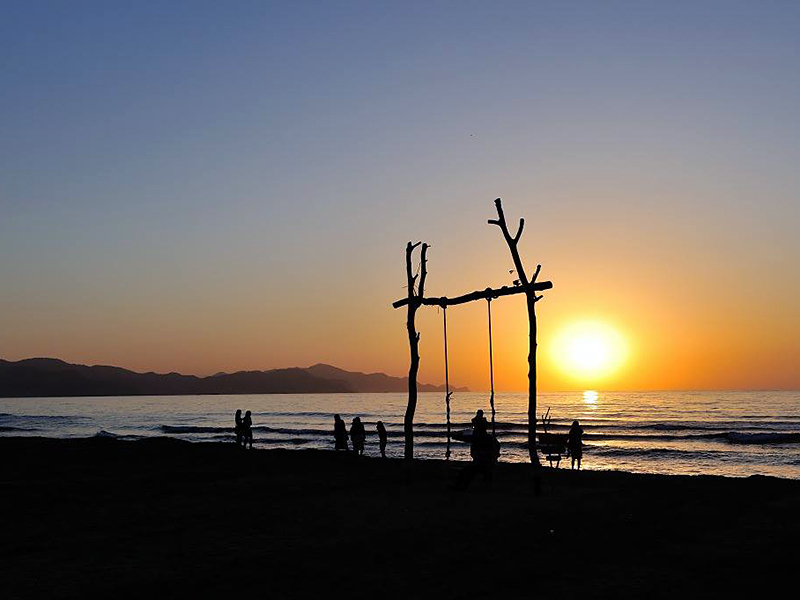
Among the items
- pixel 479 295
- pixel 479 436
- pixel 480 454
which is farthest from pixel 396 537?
pixel 479 295

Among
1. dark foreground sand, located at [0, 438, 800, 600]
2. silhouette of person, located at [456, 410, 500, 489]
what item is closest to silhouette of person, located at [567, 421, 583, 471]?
dark foreground sand, located at [0, 438, 800, 600]

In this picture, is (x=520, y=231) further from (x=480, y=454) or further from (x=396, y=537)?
(x=396, y=537)

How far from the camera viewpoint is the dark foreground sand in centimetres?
939

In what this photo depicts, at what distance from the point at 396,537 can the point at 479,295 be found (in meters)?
9.74

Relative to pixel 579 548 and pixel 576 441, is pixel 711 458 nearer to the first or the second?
pixel 576 441

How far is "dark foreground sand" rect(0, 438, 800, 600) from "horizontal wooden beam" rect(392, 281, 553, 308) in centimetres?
477

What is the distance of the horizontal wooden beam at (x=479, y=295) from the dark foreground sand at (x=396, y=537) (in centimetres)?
477

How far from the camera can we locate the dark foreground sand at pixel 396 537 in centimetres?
939

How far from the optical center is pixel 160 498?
57.6 feet

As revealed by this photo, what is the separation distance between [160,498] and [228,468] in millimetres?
7702

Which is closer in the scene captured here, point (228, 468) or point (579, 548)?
point (579, 548)

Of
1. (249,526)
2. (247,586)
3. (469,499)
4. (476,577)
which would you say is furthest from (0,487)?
(476,577)

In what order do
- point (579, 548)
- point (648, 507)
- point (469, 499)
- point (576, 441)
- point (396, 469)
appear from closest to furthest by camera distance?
point (579, 548), point (648, 507), point (469, 499), point (396, 469), point (576, 441)

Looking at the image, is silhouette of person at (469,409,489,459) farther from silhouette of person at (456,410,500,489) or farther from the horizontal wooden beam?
the horizontal wooden beam
